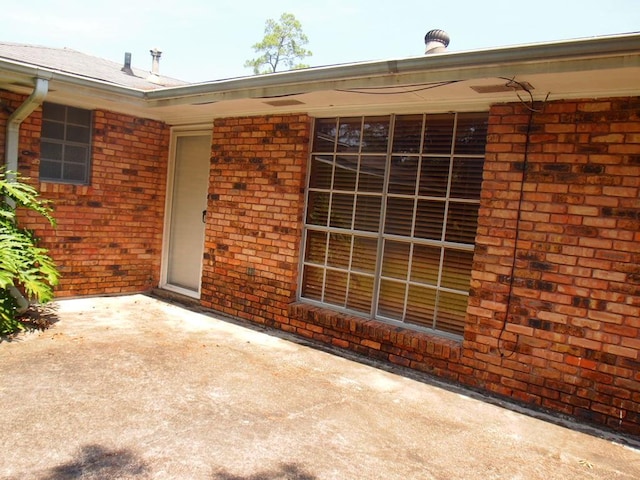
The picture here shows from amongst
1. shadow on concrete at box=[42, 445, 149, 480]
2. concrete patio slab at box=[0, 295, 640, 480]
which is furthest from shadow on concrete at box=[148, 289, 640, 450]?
shadow on concrete at box=[42, 445, 149, 480]

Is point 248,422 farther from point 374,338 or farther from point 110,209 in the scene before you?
point 110,209

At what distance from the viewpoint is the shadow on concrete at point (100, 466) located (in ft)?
8.03

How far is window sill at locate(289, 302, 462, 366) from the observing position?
4.34 metres

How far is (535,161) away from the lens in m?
3.85

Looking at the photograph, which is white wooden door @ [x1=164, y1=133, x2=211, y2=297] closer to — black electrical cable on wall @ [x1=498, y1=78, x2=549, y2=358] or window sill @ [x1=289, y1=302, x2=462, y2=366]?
window sill @ [x1=289, y1=302, x2=462, y2=366]

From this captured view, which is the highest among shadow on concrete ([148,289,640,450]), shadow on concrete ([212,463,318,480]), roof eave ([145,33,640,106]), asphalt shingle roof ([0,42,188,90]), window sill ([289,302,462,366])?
asphalt shingle roof ([0,42,188,90])

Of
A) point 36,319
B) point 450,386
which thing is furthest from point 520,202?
point 36,319

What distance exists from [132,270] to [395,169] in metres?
4.07

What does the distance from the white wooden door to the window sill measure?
2.03 metres

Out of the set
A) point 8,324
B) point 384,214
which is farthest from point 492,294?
point 8,324

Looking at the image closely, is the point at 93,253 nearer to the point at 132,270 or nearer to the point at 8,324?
the point at 132,270

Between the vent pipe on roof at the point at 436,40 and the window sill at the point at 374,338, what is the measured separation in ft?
9.61

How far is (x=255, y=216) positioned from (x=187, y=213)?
5.05 ft

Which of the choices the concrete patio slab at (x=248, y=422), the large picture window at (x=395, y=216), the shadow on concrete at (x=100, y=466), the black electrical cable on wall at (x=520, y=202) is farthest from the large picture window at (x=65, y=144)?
the black electrical cable on wall at (x=520, y=202)
